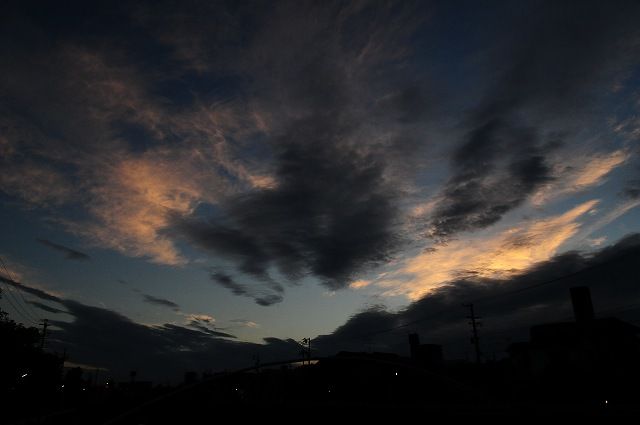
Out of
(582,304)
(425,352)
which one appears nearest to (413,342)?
(425,352)

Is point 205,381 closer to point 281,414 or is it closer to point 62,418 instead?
point 281,414

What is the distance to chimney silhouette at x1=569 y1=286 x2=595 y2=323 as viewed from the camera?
62.7m

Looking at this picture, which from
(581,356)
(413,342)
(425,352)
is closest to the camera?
(581,356)

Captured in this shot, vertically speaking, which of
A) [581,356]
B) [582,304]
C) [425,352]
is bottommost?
[581,356]

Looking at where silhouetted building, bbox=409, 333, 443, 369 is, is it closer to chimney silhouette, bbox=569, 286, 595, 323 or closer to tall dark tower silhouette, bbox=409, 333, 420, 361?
tall dark tower silhouette, bbox=409, 333, 420, 361

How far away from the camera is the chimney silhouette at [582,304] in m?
62.7

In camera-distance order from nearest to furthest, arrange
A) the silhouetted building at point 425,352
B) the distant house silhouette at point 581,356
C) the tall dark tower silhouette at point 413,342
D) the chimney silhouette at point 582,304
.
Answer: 1. the distant house silhouette at point 581,356
2. the chimney silhouette at point 582,304
3. the silhouetted building at point 425,352
4. the tall dark tower silhouette at point 413,342

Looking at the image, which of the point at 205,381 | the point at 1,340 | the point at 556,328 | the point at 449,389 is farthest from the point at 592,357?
the point at 1,340

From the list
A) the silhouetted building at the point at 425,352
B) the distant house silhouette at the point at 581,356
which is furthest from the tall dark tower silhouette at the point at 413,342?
the distant house silhouette at the point at 581,356

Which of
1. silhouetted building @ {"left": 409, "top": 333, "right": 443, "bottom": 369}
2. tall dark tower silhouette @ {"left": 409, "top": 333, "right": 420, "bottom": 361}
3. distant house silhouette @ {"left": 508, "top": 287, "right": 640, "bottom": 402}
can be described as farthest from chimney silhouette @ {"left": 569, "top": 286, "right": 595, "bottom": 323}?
tall dark tower silhouette @ {"left": 409, "top": 333, "right": 420, "bottom": 361}

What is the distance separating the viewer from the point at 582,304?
63656 mm

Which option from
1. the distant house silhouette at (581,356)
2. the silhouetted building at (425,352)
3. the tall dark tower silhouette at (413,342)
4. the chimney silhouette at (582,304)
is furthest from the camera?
the tall dark tower silhouette at (413,342)

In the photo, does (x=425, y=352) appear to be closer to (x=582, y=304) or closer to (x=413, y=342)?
(x=413, y=342)

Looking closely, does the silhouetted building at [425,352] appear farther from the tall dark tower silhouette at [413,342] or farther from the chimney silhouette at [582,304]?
the chimney silhouette at [582,304]
